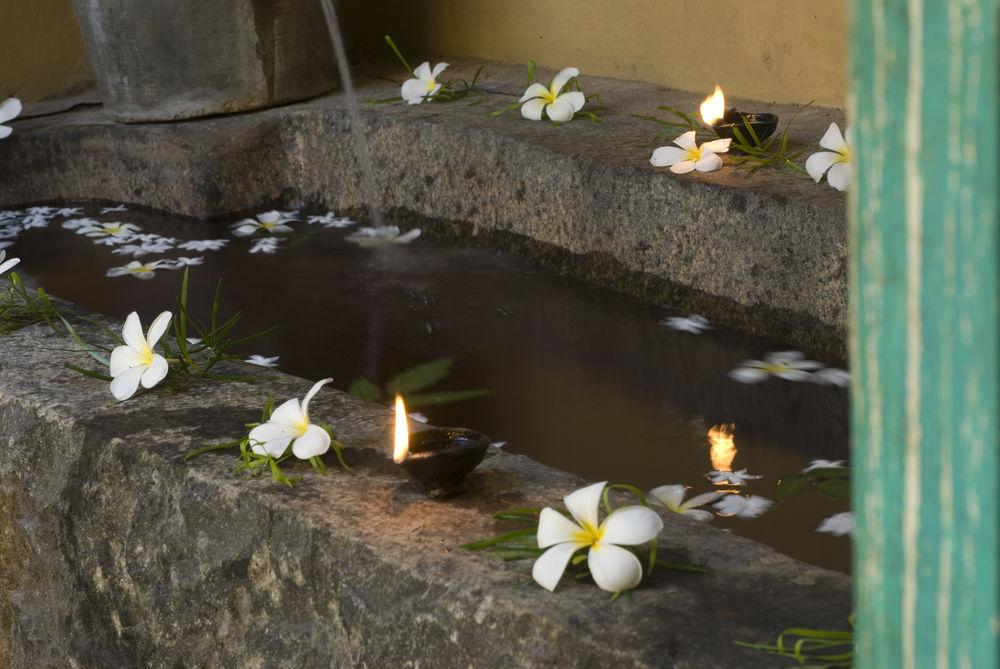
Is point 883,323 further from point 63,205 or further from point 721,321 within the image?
point 63,205

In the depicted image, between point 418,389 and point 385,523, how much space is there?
0.91m

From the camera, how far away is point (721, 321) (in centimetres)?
259

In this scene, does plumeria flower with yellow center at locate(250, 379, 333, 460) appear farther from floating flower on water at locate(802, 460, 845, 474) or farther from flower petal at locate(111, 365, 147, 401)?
floating flower on water at locate(802, 460, 845, 474)

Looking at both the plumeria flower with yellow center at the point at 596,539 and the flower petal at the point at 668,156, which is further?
the flower petal at the point at 668,156

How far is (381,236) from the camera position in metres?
3.39

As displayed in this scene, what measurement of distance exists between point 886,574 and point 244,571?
101 cm

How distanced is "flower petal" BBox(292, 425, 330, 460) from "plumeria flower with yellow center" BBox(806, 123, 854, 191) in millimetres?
1325

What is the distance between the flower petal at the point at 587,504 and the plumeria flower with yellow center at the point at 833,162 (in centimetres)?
142

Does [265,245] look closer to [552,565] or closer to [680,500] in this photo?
[680,500]

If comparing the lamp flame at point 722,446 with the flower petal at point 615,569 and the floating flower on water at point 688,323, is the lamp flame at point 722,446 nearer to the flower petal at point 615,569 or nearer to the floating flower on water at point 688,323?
the floating flower on water at point 688,323

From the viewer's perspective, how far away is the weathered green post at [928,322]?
18.6 inches

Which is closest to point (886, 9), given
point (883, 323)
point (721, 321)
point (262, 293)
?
point (883, 323)

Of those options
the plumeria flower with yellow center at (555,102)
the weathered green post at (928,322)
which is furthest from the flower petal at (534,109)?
the weathered green post at (928,322)

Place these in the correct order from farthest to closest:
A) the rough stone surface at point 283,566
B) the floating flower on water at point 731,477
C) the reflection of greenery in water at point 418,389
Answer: the reflection of greenery in water at point 418,389
the floating flower on water at point 731,477
the rough stone surface at point 283,566
